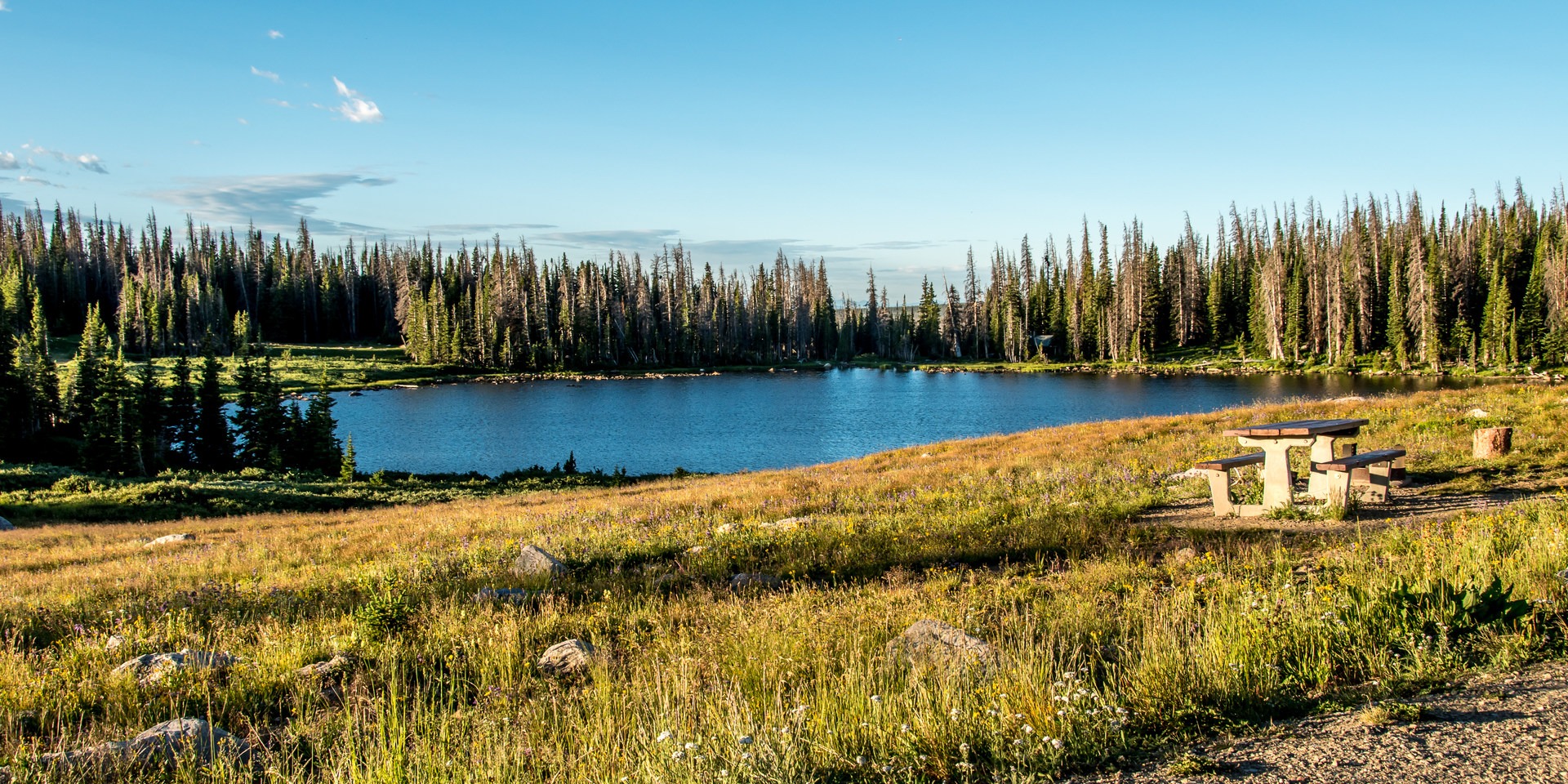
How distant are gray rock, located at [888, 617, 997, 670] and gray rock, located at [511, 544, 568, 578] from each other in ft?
17.0

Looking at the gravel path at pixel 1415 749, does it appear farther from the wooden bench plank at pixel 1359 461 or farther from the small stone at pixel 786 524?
the small stone at pixel 786 524

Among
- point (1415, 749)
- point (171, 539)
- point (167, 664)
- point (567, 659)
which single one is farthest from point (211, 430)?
point (1415, 749)

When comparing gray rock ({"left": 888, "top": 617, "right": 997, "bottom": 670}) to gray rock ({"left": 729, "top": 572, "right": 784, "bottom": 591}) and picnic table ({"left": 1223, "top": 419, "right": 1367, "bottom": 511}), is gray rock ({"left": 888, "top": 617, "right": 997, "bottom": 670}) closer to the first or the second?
gray rock ({"left": 729, "top": 572, "right": 784, "bottom": 591})

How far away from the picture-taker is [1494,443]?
12.9m

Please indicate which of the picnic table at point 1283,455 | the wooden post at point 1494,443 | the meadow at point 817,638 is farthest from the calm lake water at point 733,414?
the picnic table at point 1283,455

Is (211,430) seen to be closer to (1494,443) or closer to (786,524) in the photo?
(786,524)

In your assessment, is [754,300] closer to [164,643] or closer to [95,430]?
[95,430]

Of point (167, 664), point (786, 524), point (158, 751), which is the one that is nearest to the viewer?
point (158, 751)

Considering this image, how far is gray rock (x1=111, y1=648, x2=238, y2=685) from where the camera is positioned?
245 inches

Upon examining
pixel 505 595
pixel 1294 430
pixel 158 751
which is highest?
pixel 1294 430

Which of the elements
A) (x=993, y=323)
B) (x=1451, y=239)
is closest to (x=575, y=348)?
(x=993, y=323)

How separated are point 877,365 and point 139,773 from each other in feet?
408

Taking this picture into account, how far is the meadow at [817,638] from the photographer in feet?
14.4

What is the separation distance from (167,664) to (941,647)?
564 cm
